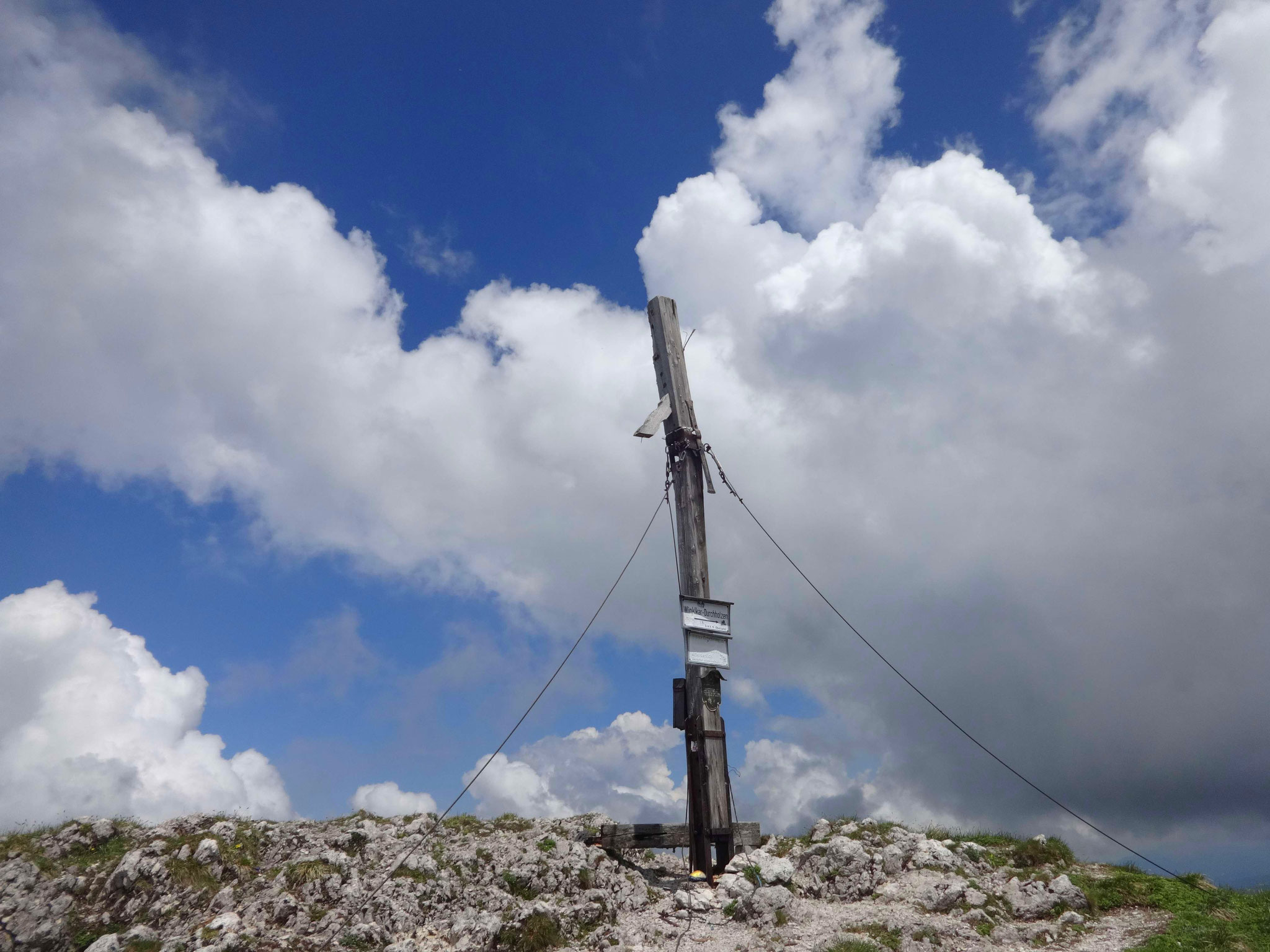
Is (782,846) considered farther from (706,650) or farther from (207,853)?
(207,853)

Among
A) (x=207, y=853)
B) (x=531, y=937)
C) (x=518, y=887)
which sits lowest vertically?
(x=531, y=937)

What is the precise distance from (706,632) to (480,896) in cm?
524

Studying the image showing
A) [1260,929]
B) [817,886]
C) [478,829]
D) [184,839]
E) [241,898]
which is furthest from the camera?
[478,829]

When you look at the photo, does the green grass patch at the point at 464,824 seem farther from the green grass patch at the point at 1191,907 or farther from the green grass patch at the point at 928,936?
the green grass patch at the point at 1191,907

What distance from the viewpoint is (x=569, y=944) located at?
934 centimetres

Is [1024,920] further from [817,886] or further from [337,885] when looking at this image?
[337,885]

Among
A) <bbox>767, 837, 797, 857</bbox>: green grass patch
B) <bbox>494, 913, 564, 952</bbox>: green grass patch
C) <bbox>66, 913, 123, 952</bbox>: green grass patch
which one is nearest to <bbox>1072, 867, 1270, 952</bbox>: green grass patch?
<bbox>767, 837, 797, 857</bbox>: green grass patch

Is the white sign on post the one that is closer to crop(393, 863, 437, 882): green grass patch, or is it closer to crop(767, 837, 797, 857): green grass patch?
crop(767, 837, 797, 857): green grass patch

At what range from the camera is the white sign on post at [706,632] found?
12.8 metres

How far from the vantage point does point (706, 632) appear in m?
12.9

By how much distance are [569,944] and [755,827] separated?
171 inches

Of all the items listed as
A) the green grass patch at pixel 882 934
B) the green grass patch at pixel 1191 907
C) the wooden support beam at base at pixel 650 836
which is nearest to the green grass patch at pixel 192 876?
the wooden support beam at base at pixel 650 836

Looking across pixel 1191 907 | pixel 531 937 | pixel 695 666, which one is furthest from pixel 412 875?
pixel 1191 907

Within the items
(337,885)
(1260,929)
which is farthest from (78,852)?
(1260,929)
